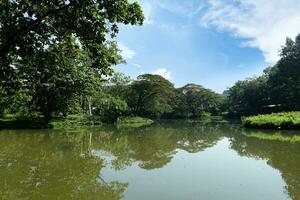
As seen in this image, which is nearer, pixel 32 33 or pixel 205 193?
pixel 205 193

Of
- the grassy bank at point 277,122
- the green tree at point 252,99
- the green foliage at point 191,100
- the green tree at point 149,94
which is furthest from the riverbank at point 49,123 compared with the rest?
the green tree at point 252,99

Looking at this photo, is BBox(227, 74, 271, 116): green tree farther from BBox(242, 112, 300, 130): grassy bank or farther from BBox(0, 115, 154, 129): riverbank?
BBox(0, 115, 154, 129): riverbank

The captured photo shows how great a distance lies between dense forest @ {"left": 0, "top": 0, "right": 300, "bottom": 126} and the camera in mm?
8352

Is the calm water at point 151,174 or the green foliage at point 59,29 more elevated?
the green foliage at point 59,29

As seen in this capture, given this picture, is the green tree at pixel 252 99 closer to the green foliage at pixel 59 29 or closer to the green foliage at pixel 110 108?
the green foliage at pixel 110 108

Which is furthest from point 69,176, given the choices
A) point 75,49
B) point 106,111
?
point 106,111

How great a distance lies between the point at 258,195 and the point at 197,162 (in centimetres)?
490

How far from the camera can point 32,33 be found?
29.3 ft

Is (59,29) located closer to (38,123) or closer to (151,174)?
(151,174)

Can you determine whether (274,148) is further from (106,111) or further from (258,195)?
(106,111)

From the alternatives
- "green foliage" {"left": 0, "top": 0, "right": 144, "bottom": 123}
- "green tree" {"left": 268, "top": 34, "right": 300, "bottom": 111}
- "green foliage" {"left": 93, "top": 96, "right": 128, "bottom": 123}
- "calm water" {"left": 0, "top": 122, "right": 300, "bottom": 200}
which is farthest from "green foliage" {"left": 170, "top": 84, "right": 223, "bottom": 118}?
"green foliage" {"left": 0, "top": 0, "right": 144, "bottom": 123}

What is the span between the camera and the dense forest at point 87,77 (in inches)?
329

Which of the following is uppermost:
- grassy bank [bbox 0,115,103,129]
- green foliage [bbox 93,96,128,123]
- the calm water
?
green foliage [bbox 93,96,128,123]

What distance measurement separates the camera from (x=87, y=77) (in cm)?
3036
